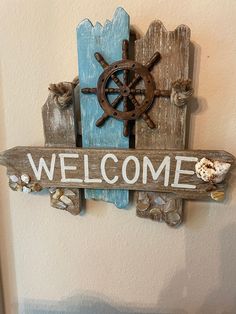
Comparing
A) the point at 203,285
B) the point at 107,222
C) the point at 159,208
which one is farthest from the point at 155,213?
the point at 203,285

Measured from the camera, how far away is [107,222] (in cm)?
82

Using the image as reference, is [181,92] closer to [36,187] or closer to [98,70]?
[98,70]

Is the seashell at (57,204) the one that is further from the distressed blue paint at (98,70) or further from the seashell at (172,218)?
the seashell at (172,218)

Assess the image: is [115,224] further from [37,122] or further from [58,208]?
[37,122]

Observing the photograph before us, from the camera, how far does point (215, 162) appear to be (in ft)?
2.23

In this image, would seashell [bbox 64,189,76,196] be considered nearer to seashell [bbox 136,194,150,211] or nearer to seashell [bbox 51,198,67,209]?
seashell [bbox 51,198,67,209]

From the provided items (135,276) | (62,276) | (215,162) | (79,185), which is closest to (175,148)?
(215,162)

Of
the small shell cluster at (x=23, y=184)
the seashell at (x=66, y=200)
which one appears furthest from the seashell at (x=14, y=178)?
the seashell at (x=66, y=200)

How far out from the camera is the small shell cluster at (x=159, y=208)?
751 mm

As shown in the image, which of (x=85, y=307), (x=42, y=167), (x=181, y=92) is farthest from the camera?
(x=85, y=307)

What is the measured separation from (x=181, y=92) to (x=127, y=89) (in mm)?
108

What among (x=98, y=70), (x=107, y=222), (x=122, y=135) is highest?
(x=98, y=70)

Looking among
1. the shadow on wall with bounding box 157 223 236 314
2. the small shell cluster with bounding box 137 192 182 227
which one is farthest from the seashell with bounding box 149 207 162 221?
the shadow on wall with bounding box 157 223 236 314

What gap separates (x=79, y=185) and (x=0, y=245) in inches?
12.4
